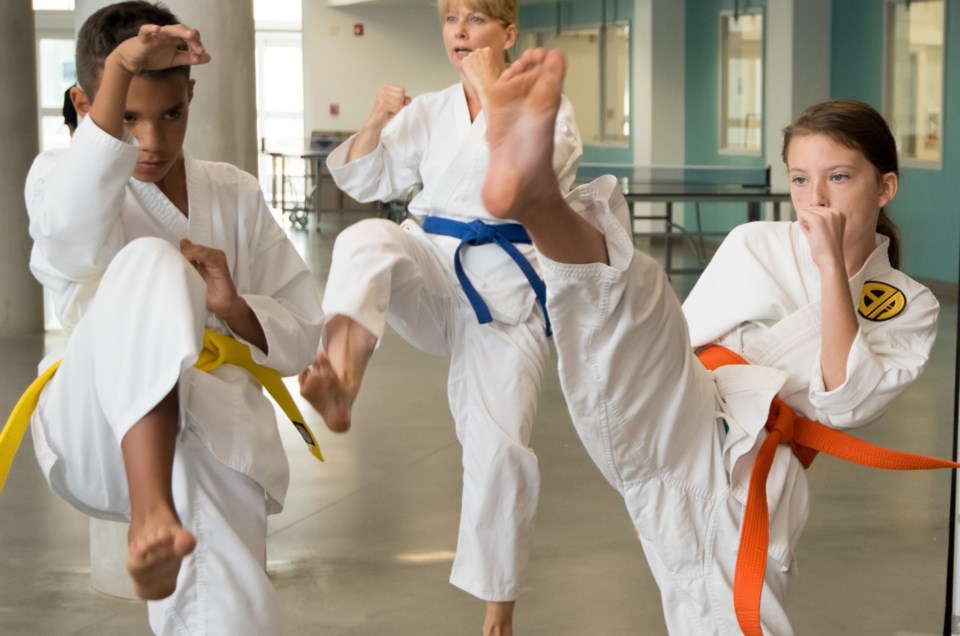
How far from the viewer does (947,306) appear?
9.31 m

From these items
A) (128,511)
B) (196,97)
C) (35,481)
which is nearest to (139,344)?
(128,511)

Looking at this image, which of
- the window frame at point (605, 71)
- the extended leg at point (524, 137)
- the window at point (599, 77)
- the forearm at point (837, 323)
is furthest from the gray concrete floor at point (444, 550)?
the window at point (599, 77)

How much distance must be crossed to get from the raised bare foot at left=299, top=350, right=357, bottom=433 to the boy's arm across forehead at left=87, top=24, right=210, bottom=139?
52 cm

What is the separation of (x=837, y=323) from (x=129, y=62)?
51.0 inches

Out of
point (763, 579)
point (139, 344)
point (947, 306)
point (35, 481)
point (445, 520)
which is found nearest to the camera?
point (139, 344)

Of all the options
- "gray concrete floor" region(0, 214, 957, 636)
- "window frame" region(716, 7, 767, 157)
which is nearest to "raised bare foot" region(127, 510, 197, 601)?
"gray concrete floor" region(0, 214, 957, 636)

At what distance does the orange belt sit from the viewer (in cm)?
224

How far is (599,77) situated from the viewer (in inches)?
639

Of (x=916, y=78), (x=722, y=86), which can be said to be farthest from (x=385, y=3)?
(x=916, y=78)

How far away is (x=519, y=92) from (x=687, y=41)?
504 inches

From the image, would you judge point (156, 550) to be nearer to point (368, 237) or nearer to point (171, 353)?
point (171, 353)

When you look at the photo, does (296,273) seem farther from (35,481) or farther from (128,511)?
(35,481)

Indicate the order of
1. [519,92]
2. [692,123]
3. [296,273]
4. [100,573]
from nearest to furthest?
[519,92], [296,273], [100,573], [692,123]

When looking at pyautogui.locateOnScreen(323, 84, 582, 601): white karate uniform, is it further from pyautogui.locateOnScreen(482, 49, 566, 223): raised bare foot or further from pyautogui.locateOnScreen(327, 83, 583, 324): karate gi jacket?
pyautogui.locateOnScreen(482, 49, 566, 223): raised bare foot
